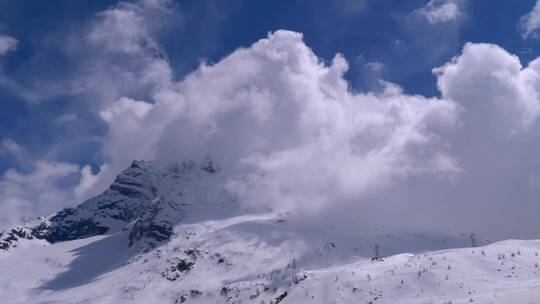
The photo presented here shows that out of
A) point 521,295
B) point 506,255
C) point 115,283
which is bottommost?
point 521,295

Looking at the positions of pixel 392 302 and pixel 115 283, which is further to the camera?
pixel 115 283

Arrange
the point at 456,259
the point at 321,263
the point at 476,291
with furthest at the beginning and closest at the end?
the point at 321,263 → the point at 456,259 → the point at 476,291

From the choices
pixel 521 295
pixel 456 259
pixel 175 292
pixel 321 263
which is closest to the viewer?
pixel 521 295

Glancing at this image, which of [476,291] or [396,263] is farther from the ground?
[396,263]

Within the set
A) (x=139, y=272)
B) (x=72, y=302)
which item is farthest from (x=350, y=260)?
(x=72, y=302)

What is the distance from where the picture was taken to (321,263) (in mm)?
188500

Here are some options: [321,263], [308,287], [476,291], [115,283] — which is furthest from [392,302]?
[115,283]

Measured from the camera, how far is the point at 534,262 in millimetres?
62500

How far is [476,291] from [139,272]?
157 m

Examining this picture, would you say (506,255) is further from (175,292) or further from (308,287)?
(175,292)

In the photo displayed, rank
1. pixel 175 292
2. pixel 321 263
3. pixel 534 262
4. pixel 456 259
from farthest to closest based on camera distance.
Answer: pixel 321 263, pixel 175 292, pixel 456 259, pixel 534 262

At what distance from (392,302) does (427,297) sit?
11.4 feet

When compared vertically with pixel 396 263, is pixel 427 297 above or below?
below

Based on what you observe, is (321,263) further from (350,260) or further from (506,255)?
(506,255)
